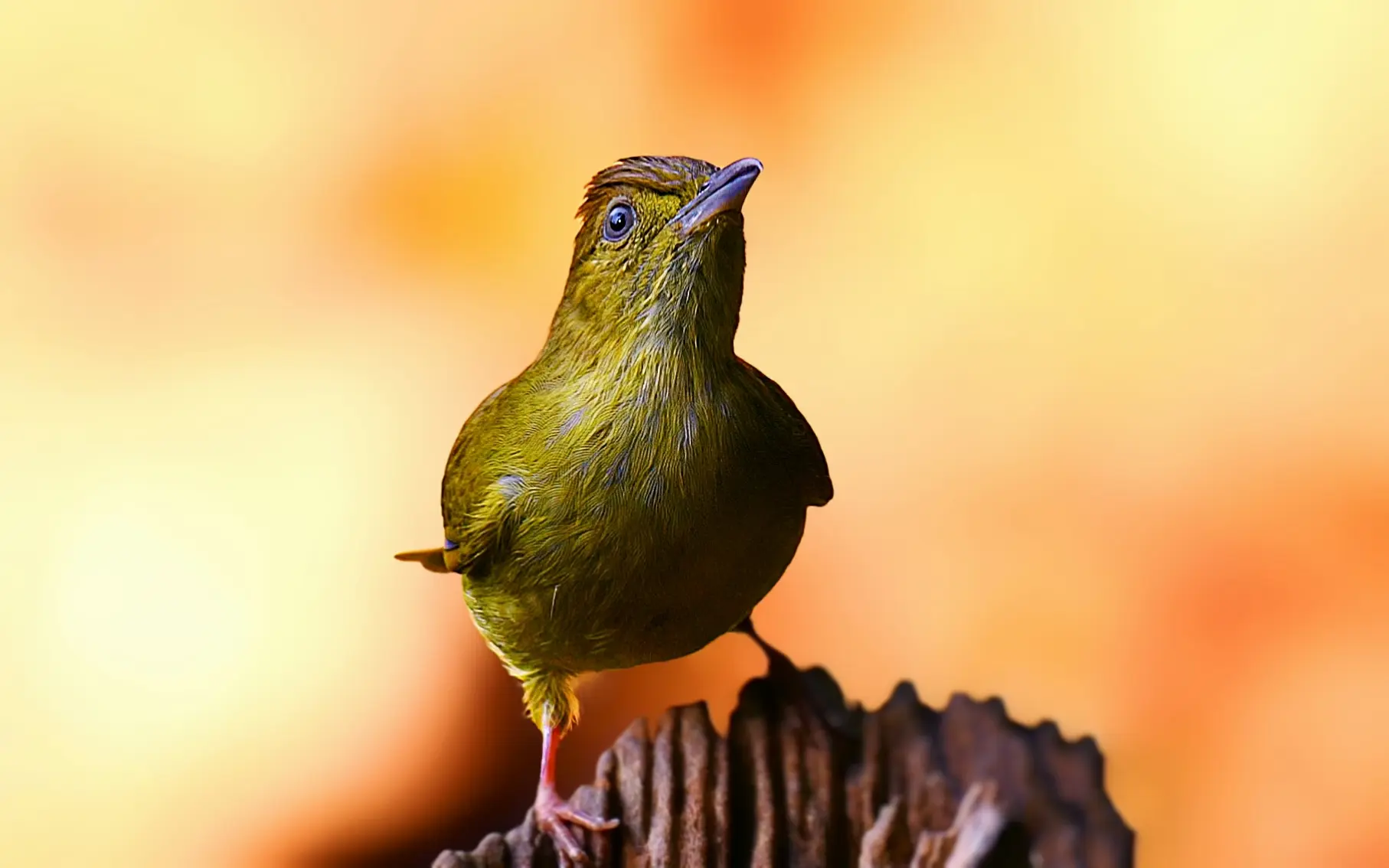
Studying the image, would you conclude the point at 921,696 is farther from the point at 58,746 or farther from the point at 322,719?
the point at 58,746

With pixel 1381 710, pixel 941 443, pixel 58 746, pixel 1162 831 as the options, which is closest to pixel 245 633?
pixel 58 746

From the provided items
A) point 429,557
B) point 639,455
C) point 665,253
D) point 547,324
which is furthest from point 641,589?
point 547,324

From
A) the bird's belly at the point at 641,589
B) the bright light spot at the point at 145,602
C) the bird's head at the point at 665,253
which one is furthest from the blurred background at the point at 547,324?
the bird's head at the point at 665,253

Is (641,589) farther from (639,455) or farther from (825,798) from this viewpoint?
(825,798)

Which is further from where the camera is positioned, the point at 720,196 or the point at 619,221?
the point at 619,221

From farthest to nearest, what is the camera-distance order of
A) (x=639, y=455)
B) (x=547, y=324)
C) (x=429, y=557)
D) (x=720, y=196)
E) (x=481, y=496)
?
(x=547, y=324) → (x=429, y=557) → (x=481, y=496) → (x=639, y=455) → (x=720, y=196)

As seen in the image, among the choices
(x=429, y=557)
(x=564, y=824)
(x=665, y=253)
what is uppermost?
(x=665, y=253)

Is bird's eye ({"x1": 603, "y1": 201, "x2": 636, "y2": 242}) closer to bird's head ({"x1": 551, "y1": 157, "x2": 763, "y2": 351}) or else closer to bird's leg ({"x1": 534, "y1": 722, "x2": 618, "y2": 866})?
bird's head ({"x1": 551, "y1": 157, "x2": 763, "y2": 351})
